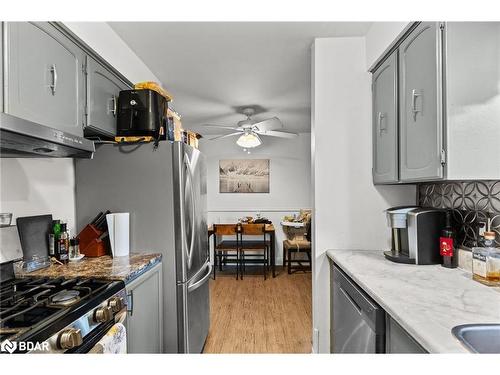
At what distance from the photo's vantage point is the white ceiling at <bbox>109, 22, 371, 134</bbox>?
5.99 ft

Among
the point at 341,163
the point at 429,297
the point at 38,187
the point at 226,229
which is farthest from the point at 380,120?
the point at 226,229

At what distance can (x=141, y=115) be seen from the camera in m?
1.83

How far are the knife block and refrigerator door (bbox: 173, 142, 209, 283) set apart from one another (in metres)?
0.46

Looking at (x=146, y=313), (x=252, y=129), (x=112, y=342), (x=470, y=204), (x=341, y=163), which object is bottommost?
(x=146, y=313)

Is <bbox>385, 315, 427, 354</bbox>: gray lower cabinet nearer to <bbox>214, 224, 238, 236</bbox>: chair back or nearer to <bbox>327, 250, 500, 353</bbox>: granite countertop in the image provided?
<bbox>327, 250, 500, 353</bbox>: granite countertop

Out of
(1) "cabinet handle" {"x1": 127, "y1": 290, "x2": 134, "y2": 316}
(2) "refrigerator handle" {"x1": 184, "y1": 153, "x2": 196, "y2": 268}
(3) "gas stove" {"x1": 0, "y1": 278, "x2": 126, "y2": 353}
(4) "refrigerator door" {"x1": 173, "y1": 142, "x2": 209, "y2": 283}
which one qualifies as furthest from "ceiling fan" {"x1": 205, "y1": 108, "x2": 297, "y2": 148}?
(3) "gas stove" {"x1": 0, "y1": 278, "x2": 126, "y2": 353}

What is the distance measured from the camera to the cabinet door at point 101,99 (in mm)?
1577

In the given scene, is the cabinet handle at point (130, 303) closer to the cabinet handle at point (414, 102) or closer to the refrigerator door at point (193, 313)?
the refrigerator door at point (193, 313)

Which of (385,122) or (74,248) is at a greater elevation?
(385,122)

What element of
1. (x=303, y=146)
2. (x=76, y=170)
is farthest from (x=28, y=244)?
(x=303, y=146)

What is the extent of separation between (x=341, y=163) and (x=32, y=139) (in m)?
1.75

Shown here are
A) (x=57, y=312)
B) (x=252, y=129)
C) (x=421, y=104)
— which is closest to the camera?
(x=57, y=312)

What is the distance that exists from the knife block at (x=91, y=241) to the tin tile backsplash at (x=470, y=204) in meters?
2.08

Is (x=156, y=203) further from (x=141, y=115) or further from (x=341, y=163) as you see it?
(x=341, y=163)
